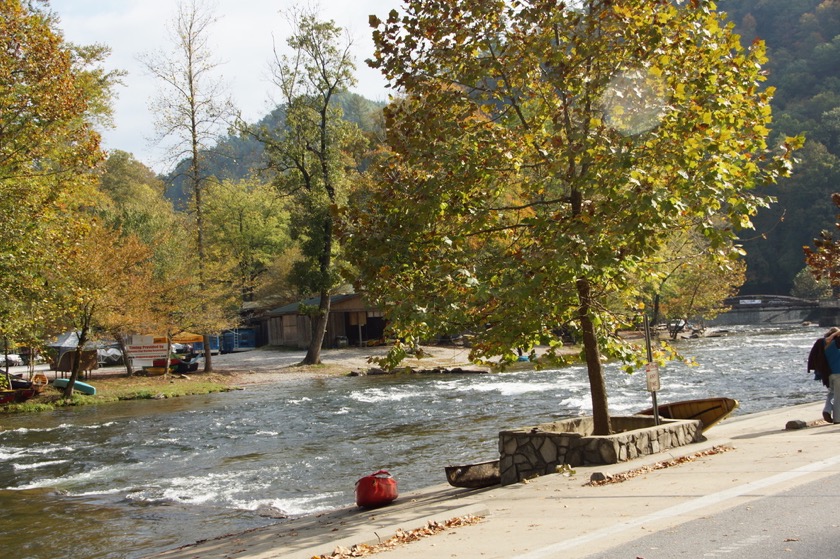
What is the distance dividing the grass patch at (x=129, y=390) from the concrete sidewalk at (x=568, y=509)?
74.7ft

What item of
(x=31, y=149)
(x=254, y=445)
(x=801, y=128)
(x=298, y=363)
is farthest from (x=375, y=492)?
(x=801, y=128)

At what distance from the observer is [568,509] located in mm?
8320

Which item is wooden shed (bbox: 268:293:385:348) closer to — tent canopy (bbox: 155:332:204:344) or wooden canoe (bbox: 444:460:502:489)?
tent canopy (bbox: 155:332:204:344)

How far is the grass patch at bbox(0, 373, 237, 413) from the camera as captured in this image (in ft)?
99.7

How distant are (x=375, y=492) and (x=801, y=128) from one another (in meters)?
118

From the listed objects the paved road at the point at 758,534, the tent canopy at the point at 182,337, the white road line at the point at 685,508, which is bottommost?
the white road line at the point at 685,508

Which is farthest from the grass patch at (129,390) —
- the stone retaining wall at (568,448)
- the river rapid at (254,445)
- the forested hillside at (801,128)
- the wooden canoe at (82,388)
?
the forested hillside at (801,128)

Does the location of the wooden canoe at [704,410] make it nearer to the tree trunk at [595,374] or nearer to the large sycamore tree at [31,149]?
the tree trunk at [595,374]

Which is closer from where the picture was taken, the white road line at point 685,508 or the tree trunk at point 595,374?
the white road line at point 685,508

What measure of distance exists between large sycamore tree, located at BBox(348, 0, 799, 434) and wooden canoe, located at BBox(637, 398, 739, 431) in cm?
340

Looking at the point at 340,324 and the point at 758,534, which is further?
the point at 340,324

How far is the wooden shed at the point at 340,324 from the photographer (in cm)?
5744

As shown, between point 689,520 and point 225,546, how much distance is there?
5.43m

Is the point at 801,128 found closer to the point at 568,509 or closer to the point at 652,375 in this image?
the point at 652,375
